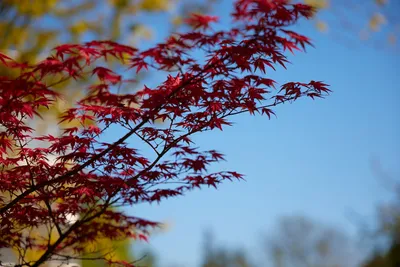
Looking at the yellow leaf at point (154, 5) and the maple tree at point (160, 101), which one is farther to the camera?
the yellow leaf at point (154, 5)

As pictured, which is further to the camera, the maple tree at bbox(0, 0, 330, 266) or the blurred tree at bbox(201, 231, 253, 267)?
the blurred tree at bbox(201, 231, 253, 267)

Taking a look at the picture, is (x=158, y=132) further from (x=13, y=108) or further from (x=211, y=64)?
(x=13, y=108)

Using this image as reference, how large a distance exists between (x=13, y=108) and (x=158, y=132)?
74cm

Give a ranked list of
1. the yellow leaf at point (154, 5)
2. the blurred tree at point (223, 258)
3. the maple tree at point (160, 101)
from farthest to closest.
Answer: the blurred tree at point (223, 258) → the yellow leaf at point (154, 5) → the maple tree at point (160, 101)

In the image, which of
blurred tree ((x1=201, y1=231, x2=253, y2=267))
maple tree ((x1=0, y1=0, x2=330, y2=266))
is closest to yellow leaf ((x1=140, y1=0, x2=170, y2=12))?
maple tree ((x1=0, y1=0, x2=330, y2=266))

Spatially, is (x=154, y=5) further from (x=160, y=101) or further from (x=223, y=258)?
(x=223, y=258)

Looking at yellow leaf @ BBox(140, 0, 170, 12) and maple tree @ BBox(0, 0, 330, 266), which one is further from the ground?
yellow leaf @ BBox(140, 0, 170, 12)

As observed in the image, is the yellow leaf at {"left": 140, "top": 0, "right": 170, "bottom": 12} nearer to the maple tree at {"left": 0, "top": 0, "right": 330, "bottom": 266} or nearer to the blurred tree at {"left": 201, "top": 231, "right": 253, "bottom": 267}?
the maple tree at {"left": 0, "top": 0, "right": 330, "bottom": 266}

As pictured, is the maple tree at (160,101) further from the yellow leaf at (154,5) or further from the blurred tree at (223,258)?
the blurred tree at (223,258)

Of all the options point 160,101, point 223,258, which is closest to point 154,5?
point 160,101

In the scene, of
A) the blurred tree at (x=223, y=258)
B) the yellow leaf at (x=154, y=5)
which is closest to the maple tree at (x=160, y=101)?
the yellow leaf at (x=154, y=5)

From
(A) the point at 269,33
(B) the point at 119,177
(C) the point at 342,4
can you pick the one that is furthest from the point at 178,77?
(C) the point at 342,4

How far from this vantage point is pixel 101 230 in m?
3.05

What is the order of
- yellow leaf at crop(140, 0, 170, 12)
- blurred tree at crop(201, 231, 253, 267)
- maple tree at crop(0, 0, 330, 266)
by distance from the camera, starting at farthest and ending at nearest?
1. blurred tree at crop(201, 231, 253, 267)
2. yellow leaf at crop(140, 0, 170, 12)
3. maple tree at crop(0, 0, 330, 266)
